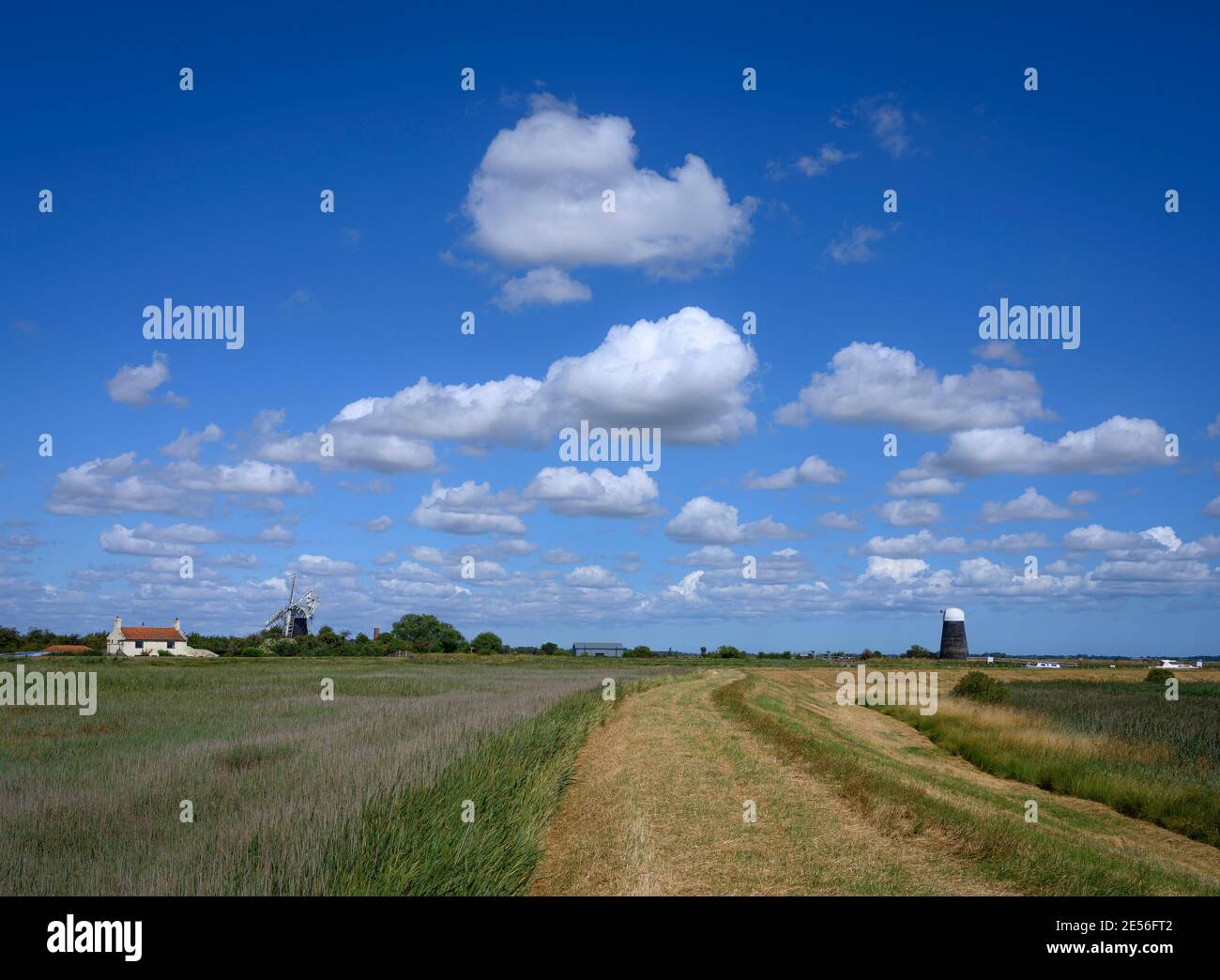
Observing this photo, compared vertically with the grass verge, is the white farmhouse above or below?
below

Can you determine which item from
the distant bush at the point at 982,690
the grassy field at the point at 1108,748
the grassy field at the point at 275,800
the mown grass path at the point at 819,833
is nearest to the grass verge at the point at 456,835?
the grassy field at the point at 275,800

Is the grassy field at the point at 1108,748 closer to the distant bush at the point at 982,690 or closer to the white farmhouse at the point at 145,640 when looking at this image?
the distant bush at the point at 982,690

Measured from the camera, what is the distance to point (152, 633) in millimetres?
103562

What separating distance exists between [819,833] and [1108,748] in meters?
15.5

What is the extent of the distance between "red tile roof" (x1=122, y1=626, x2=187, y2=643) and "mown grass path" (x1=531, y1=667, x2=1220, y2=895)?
99442mm

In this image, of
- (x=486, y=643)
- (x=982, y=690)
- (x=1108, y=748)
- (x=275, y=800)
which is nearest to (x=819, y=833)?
(x=275, y=800)

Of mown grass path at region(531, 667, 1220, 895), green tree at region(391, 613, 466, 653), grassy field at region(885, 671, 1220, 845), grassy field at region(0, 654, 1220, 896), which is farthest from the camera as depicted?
green tree at region(391, 613, 466, 653)

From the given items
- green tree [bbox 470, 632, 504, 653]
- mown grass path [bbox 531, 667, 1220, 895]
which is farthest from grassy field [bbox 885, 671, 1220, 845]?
green tree [bbox 470, 632, 504, 653]

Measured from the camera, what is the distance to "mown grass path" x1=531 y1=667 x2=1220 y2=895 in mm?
8930

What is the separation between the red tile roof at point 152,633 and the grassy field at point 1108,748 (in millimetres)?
92790

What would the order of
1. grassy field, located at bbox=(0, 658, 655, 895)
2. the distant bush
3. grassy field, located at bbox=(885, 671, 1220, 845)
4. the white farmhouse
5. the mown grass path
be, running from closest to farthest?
grassy field, located at bbox=(0, 658, 655, 895), the mown grass path, grassy field, located at bbox=(885, 671, 1220, 845), the distant bush, the white farmhouse

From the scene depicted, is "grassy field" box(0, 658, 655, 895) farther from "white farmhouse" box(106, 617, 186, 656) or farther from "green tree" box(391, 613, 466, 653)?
"green tree" box(391, 613, 466, 653)
